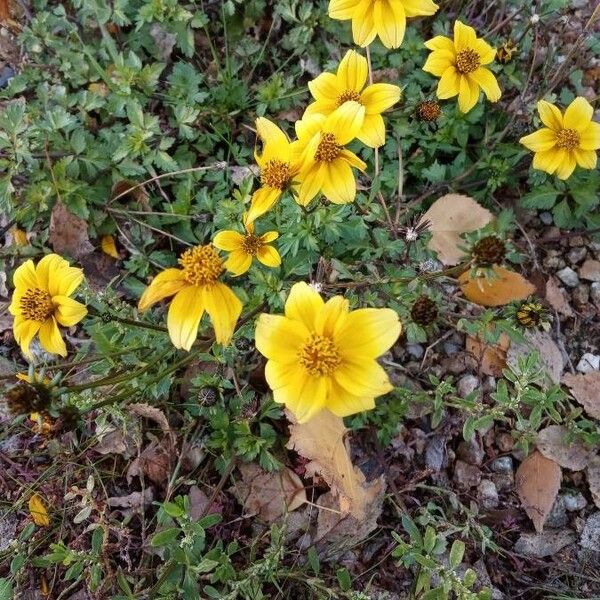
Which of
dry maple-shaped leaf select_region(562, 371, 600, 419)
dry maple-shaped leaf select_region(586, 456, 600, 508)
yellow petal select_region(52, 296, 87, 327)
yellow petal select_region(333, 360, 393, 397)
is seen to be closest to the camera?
yellow petal select_region(333, 360, 393, 397)

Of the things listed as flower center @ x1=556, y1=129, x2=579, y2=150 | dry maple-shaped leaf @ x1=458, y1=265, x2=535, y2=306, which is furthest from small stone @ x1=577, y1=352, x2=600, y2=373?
flower center @ x1=556, y1=129, x2=579, y2=150

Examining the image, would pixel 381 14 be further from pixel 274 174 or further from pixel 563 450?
pixel 563 450

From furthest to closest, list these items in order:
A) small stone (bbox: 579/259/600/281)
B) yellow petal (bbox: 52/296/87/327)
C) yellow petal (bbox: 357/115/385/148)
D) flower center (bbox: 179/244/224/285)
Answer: small stone (bbox: 579/259/600/281)
yellow petal (bbox: 357/115/385/148)
yellow petal (bbox: 52/296/87/327)
flower center (bbox: 179/244/224/285)

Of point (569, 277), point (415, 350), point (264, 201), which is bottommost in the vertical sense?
point (415, 350)

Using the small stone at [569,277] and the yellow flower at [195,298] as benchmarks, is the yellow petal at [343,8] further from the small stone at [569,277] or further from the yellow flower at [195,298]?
the small stone at [569,277]

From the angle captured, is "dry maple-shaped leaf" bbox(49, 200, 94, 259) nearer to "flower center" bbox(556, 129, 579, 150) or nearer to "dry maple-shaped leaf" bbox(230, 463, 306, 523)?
"dry maple-shaped leaf" bbox(230, 463, 306, 523)

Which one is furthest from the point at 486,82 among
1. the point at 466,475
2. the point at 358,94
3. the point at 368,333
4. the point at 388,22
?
the point at 466,475
